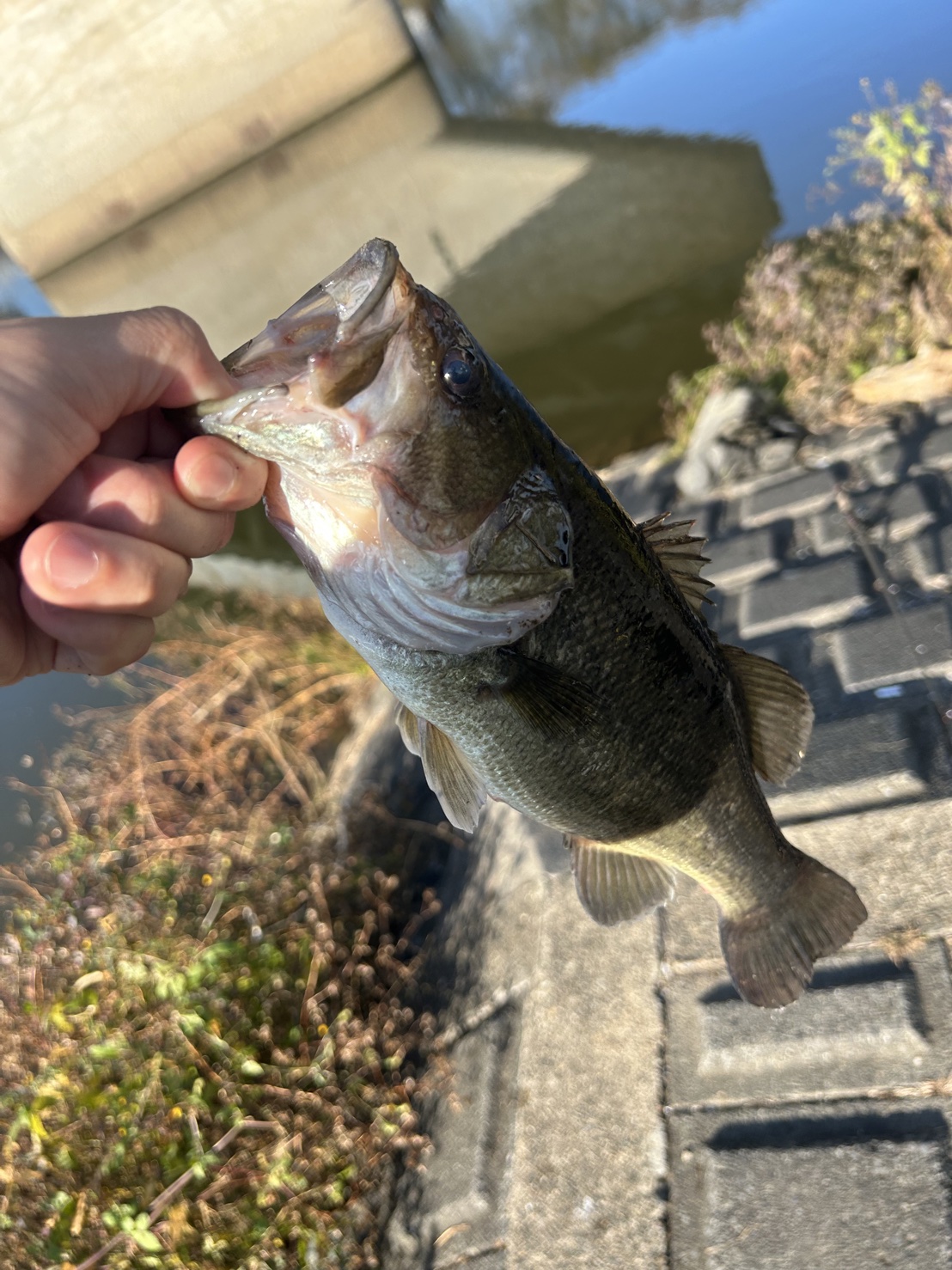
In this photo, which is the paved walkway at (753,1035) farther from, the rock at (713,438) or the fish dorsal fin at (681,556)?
the fish dorsal fin at (681,556)

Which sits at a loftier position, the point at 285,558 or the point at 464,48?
the point at 464,48

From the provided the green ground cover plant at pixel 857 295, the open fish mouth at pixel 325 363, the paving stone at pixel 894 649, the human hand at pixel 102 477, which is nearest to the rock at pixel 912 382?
the green ground cover plant at pixel 857 295

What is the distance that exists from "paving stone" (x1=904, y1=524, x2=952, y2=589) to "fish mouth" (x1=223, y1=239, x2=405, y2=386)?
3.07 meters

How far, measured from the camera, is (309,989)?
3.70m

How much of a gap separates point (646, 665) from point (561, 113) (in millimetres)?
17711

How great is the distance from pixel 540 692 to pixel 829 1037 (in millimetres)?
1703

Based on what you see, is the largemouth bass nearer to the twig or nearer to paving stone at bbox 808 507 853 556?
the twig

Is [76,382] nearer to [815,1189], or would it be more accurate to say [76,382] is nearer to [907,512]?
[815,1189]

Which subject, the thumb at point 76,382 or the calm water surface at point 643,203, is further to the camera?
the calm water surface at point 643,203

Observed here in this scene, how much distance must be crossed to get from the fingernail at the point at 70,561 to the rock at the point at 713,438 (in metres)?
4.27

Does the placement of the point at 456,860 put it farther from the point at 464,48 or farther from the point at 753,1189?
the point at 464,48

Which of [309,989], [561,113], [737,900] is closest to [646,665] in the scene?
[737,900]

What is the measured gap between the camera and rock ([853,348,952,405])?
4895mm

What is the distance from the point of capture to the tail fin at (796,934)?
7.61ft
